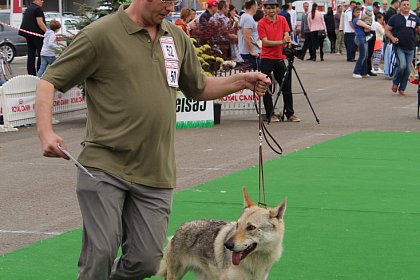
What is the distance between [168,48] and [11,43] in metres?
31.9

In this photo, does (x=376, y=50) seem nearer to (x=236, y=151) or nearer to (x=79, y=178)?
(x=236, y=151)

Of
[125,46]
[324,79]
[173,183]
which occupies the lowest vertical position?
[324,79]

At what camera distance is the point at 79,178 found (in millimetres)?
5465

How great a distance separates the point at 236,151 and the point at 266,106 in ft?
11.6

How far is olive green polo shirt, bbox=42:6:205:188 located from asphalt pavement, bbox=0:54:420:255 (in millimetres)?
3258

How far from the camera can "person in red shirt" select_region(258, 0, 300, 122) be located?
1722 centimetres

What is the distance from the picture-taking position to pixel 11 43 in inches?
1437

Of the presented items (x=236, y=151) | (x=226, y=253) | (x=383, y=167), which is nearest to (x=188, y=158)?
(x=236, y=151)

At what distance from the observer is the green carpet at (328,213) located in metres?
7.68

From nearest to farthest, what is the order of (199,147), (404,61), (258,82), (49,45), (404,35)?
(258,82) → (199,147) → (49,45) → (404,35) → (404,61)

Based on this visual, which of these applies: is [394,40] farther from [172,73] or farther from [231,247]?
[172,73]

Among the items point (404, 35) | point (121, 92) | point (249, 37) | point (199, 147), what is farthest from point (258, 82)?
point (404, 35)

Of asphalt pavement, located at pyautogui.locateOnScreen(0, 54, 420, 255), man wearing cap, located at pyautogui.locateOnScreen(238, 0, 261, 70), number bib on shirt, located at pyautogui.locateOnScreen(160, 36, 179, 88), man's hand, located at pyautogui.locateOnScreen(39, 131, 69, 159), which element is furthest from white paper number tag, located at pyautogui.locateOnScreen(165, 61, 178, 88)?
man wearing cap, located at pyautogui.locateOnScreen(238, 0, 261, 70)

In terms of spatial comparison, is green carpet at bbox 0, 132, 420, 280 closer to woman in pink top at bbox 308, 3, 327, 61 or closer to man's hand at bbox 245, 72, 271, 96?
man's hand at bbox 245, 72, 271, 96
